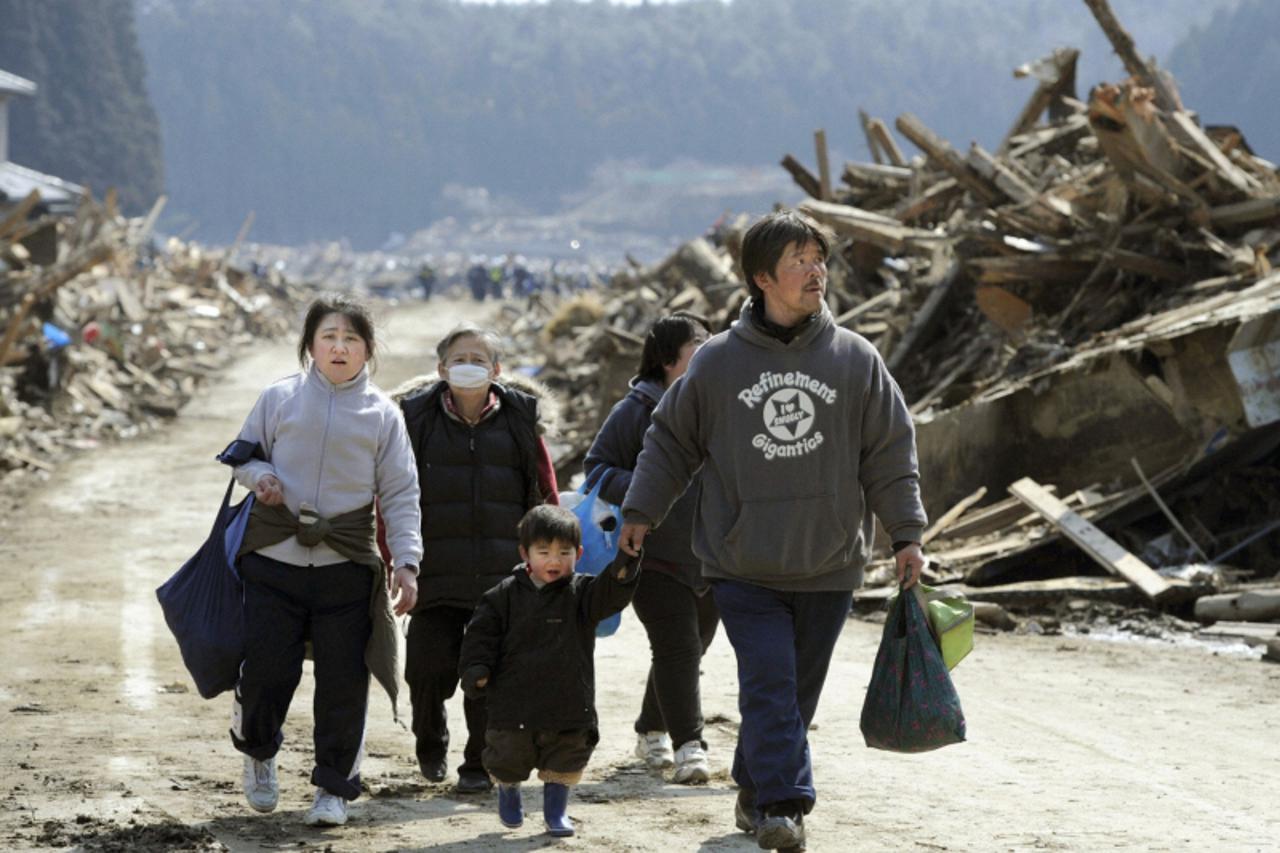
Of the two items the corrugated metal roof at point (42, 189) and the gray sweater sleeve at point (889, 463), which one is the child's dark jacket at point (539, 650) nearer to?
the gray sweater sleeve at point (889, 463)

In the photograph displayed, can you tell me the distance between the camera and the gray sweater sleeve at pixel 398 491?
5844mm

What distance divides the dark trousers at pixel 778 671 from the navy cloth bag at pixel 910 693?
0.18m

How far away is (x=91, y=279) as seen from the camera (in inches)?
1299

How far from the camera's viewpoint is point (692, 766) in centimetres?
650

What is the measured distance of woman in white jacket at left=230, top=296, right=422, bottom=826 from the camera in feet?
19.0

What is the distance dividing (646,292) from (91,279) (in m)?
11.8

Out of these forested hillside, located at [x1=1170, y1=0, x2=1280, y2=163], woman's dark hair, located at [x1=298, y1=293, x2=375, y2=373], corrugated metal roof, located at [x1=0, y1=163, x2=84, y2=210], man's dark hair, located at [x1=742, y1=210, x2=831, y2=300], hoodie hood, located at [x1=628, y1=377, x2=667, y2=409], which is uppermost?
forested hillside, located at [x1=1170, y1=0, x2=1280, y2=163]

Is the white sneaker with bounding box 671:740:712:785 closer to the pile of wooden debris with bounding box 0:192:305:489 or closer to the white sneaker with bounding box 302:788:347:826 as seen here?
the white sneaker with bounding box 302:788:347:826

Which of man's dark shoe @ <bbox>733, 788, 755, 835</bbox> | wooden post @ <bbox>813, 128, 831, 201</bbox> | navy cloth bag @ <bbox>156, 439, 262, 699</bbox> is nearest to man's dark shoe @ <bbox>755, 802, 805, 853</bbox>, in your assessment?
man's dark shoe @ <bbox>733, 788, 755, 835</bbox>

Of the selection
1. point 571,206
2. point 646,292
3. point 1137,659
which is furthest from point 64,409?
point 571,206

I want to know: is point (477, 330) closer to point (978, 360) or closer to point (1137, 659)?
point (1137, 659)

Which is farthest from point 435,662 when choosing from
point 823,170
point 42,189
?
point 42,189

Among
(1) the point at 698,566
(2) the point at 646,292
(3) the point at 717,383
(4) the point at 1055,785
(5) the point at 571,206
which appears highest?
(5) the point at 571,206

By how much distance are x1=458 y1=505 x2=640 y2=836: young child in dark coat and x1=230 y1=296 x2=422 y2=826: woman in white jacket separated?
326 mm
